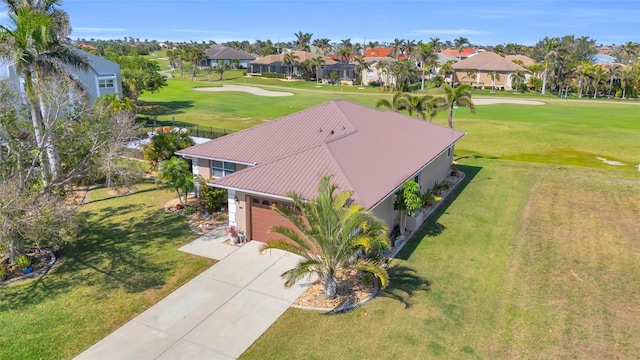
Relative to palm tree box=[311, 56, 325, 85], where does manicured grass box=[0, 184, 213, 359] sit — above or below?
below

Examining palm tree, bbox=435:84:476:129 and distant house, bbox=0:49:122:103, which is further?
distant house, bbox=0:49:122:103

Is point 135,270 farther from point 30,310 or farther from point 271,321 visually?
point 271,321

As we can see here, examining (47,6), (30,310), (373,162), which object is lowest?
(30,310)

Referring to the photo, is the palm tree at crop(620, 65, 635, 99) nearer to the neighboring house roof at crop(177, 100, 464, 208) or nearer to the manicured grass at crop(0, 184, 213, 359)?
the neighboring house roof at crop(177, 100, 464, 208)

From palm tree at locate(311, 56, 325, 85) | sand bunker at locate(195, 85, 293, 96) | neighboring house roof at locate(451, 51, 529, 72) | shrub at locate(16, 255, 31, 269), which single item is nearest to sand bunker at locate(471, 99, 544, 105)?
neighboring house roof at locate(451, 51, 529, 72)

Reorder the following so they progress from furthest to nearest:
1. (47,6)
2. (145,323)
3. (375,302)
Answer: (47,6) → (375,302) → (145,323)

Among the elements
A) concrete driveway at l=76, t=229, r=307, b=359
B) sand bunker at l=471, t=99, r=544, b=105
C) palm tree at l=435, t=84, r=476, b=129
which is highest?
palm tree at l=435, t=84, r=476, b=129

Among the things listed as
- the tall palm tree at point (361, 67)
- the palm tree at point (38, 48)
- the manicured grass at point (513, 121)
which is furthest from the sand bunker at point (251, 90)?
the palm tree at point (38, 48)

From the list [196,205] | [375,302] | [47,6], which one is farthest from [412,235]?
[47,6]
